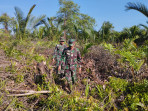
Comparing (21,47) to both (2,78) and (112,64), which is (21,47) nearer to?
(2,78)

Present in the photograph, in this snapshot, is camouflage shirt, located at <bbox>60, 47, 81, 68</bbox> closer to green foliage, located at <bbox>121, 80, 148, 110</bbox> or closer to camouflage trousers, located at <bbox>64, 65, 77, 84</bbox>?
camouflage trousers, located at <bbox>64, 65, 77, 84</bbox>

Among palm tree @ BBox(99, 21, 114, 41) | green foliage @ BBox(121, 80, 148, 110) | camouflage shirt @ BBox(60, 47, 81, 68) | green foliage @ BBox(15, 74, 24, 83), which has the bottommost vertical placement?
green foliage @ BBox(121, 80, 148, 110)

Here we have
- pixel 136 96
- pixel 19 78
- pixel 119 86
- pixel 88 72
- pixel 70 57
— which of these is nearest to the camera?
pixel 136 96

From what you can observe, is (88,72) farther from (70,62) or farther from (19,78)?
(19,78)

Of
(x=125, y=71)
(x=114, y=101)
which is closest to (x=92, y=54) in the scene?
(x=125, y=71)

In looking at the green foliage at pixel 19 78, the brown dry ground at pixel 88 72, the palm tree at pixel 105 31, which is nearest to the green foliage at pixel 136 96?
the brown dry ground at pixel 88 72

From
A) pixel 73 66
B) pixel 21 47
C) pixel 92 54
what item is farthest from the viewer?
pixel 21 47

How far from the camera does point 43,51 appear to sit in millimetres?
6766

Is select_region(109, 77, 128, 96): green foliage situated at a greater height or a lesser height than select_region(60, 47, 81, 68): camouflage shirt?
lesser

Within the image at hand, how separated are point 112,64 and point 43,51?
343cm

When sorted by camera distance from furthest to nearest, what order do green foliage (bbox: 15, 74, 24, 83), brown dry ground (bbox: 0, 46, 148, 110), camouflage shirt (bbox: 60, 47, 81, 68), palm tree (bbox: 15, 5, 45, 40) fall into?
palm tree (bbox: 15, 5, 45, 40)
green foliage (bbox: 15, 74, 24, 83)
brown dry ground (bbox: 0, 46, 148, 110)
camouflage shirt (bbox: 60, 47, 81, 68)

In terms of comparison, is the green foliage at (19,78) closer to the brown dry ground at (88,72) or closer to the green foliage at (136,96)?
the brown dry ground at (88,72)

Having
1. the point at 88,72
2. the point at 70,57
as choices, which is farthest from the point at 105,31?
the point at 70,57

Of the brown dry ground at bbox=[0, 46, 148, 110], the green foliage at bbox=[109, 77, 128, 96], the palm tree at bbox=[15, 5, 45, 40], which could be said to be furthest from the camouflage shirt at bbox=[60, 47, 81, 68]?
the palm tree at bbox=[15, 5, 45, 40]
